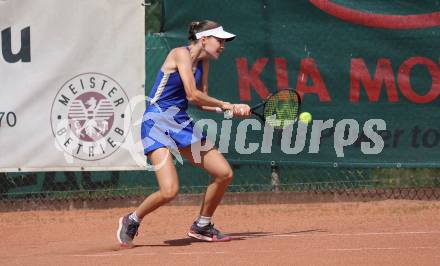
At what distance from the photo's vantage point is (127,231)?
7.15m

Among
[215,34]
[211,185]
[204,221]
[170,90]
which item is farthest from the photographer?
[204,221]

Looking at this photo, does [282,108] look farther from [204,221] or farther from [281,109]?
[204,221]

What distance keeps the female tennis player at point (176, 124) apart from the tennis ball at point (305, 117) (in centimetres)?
194

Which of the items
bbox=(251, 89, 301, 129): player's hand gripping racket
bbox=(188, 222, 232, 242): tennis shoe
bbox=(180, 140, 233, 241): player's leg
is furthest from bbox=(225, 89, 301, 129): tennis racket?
bbox=(188, 222, 232, 242): tennis shoe

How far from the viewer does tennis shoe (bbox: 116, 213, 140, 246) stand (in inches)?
281

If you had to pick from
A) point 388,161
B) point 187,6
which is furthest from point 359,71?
point 187,6

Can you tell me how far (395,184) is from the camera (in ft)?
31.8

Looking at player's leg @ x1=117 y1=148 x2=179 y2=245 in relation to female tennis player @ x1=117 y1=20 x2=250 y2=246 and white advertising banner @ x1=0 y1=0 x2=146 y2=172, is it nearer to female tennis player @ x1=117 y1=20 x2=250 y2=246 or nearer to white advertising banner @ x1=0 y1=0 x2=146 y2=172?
female tennis player @ x1=117 y1=20 x2=250 y2=246

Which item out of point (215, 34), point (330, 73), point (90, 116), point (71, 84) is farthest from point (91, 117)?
point (215, 34)

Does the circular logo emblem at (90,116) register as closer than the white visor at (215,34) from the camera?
No

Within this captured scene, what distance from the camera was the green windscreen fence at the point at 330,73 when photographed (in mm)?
9258

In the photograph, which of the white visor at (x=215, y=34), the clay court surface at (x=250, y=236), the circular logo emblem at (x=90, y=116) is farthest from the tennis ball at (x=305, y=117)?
the white visor at (x=215, y=34)

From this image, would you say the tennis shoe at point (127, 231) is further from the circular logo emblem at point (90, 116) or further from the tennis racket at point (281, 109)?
the circular logo emblem at point (90, 116)

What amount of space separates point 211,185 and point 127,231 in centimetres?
72
